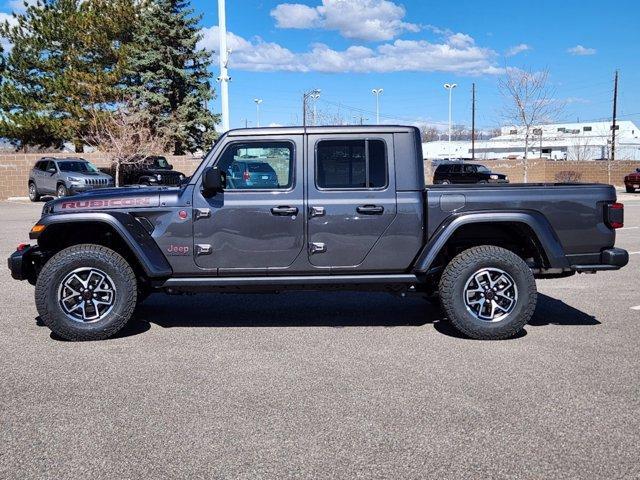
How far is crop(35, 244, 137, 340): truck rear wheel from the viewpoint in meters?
5.61

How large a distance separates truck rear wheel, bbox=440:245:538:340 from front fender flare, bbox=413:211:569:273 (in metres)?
0.27

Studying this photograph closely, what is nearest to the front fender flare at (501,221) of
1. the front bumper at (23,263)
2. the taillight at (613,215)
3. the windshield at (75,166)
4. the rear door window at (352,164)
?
the taillight at (613,215)

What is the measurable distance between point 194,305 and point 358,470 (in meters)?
4.43

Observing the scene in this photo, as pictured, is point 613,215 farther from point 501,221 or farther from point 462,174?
point 462,174

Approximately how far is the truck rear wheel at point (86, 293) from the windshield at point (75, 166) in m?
21.9

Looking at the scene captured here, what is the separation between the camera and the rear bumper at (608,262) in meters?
5.63

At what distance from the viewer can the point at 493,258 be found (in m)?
5.65

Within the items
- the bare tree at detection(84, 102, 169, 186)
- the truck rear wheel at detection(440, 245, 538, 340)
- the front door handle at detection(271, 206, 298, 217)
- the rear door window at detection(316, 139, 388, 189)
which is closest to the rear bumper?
the truck rear wheel at detection(440, 245, 538, 340)

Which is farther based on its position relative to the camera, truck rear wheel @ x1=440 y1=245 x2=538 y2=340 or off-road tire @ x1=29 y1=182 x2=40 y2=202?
off-road tire @ x1=29 y1=182 x2=40 y2=202

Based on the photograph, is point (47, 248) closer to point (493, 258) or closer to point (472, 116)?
point (493, 258)

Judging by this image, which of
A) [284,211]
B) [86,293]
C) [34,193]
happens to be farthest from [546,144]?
[86,293]

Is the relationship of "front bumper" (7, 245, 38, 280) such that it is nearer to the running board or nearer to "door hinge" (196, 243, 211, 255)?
the running board

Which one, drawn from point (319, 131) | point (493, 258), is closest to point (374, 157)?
point (319, 131)

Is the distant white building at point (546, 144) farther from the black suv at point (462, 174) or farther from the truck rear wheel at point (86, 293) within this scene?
the truck rear wheel at point (86, 293)
